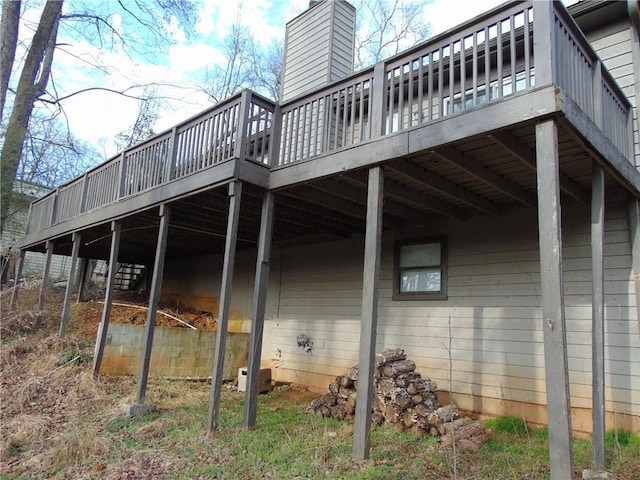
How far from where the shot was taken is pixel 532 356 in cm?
577

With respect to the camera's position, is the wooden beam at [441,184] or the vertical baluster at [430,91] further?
the wooden beam at [441,184]

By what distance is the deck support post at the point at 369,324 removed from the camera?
413cm

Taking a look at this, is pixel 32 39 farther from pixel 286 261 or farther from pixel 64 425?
pixel 64 425

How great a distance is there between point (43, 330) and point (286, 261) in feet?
18.3

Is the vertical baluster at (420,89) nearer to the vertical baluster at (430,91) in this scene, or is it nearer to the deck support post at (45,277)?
the vertical baluster at (430,91)

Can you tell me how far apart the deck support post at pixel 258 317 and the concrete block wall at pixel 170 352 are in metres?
3.30

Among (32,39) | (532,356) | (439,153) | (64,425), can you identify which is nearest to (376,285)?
(439,153)

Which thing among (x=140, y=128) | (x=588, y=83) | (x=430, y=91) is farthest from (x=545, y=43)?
(x=140, y=128)

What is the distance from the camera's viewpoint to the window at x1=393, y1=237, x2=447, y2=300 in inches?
272

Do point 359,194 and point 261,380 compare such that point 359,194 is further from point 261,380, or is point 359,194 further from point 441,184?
point 261,380

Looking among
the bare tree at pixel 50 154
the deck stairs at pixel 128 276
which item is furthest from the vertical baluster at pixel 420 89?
the bare tree at pixel 50 154

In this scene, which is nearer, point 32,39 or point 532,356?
point 532,356

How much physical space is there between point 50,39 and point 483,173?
15.7 m

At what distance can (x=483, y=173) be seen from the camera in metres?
4.92
